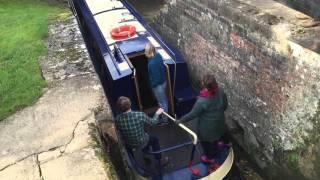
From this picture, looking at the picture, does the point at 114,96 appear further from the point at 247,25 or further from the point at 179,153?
the point at 247,25

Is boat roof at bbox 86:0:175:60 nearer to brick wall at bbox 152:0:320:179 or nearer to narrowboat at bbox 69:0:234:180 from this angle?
narrowboat at bbox 69:0:234:180

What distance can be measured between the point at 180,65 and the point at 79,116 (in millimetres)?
2998

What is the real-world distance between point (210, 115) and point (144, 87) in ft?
9.18

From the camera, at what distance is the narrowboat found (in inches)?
270

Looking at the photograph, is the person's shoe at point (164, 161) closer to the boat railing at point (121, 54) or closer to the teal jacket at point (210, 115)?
the teal jacket at point (210, 115)

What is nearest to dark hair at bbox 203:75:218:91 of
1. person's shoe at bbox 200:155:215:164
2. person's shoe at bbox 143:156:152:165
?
person's shoe at bbox 200:155:215:164

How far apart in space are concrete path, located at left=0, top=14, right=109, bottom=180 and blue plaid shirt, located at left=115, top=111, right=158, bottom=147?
41cm

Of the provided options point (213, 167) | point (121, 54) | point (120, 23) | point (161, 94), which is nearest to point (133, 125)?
point (213, 167)

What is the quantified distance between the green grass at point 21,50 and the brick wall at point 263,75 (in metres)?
3.40

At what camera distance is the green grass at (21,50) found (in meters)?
6.67

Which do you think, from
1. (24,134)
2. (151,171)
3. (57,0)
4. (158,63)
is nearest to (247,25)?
(158,63)

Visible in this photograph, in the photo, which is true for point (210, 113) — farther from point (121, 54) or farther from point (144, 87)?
point (121, 54)

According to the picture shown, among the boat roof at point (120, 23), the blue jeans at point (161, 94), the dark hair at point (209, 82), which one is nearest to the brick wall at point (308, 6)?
the boat roof at point (120, 23)

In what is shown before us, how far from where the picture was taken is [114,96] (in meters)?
8.05
